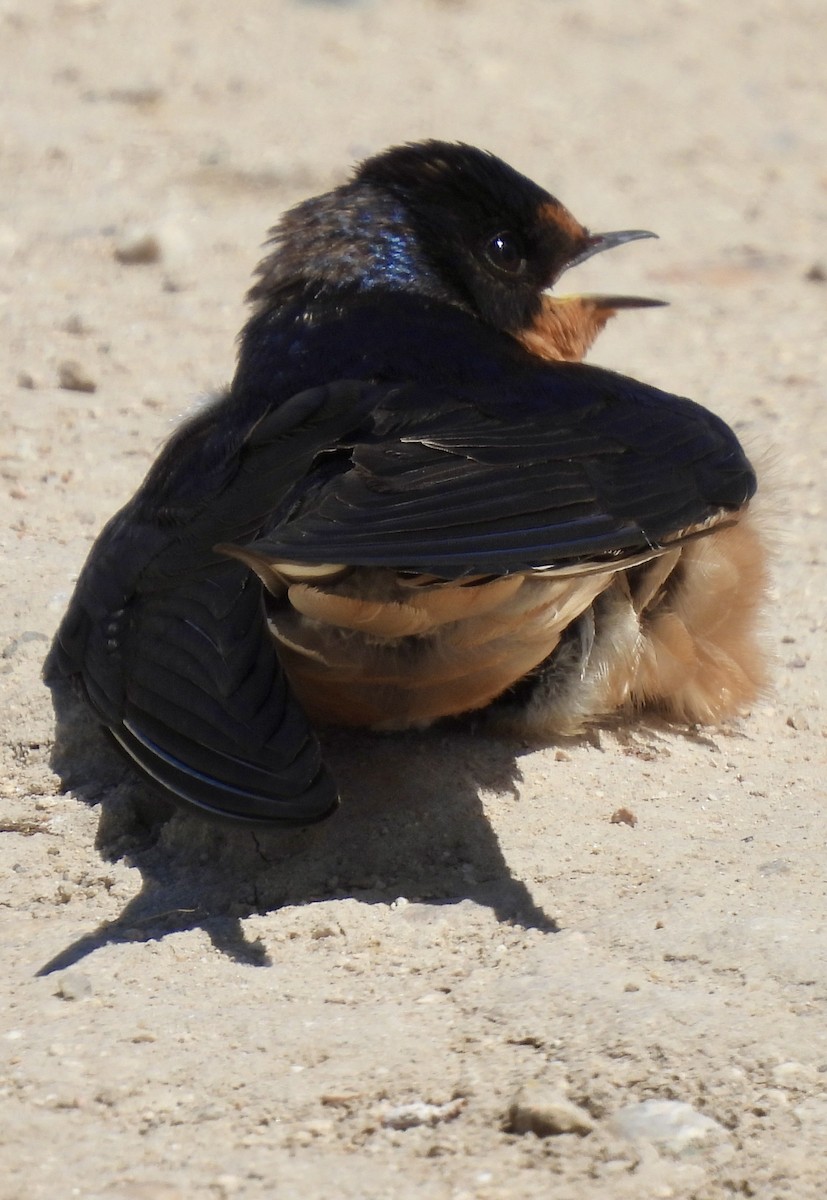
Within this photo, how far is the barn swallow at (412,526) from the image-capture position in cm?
248

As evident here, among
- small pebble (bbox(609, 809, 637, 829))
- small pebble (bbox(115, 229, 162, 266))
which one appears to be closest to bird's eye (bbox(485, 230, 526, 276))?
small pebble (bbox(609, 809, 637, 829))

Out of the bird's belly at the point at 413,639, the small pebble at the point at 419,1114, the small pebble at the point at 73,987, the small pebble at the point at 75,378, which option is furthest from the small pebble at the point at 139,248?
the small pebble at the point at 419,1114

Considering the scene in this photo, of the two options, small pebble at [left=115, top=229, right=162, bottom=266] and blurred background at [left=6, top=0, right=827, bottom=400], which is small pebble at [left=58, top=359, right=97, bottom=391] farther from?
small pebble at [left=115, top=229, right=162, bottom=266]

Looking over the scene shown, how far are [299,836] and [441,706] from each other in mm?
322

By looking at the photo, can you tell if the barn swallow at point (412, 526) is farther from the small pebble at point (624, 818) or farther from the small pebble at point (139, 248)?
the small pebble at point (139, 248)

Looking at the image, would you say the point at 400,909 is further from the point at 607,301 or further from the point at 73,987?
the point at 607,301

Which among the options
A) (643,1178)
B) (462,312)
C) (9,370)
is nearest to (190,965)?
(643,1178)

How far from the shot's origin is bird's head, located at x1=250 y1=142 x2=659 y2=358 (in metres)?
3.27

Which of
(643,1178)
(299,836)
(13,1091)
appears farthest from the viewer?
(299,836)

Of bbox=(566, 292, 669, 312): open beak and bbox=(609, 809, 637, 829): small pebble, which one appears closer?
bbox=(609, 809, 637, 829): small pebble

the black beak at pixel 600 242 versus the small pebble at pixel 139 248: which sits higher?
the black beak at pixel 600 242

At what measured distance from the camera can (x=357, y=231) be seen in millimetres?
3287

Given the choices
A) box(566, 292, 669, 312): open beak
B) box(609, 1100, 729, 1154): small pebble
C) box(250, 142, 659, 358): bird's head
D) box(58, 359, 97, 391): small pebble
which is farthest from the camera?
box(58, 359, 97, 391): small pebble

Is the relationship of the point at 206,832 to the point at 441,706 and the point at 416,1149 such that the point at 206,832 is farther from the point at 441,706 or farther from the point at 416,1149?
the point at 416,1149
